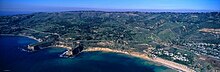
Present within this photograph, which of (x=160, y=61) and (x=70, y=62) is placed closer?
(x=70, y=62)

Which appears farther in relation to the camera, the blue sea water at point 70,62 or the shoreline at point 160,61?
the shoreline at point 160,61

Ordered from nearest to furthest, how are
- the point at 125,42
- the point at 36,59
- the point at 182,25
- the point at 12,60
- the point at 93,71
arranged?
the point at 93,71 < the point at 12,60 < the point at 36,59 < the point at 125,42 < the point at 182,25

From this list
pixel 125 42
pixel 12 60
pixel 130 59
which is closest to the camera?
pixel 12 60

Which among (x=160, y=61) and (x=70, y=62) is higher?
(x=70, y=62)

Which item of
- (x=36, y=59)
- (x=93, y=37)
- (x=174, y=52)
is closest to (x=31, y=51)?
(x=36, y=59)

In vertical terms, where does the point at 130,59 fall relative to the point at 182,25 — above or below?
below

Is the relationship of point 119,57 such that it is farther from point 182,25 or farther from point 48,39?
point 182,25

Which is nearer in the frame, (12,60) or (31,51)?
(12,60)

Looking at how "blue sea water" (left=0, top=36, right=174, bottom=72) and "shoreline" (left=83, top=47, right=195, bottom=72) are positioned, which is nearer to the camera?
"blue sea water" (left=0, top=36, right=174, bottom=72)
